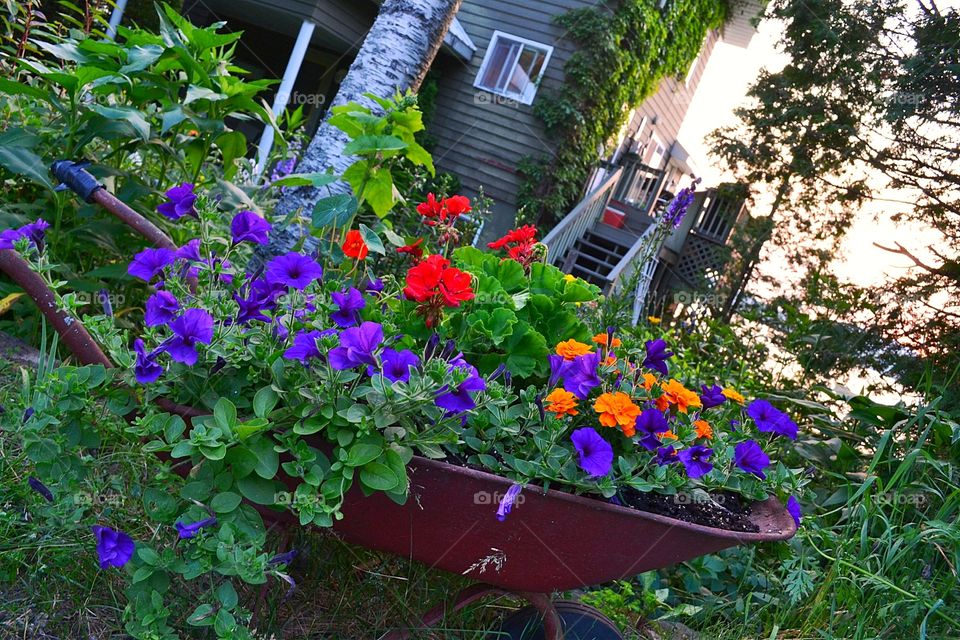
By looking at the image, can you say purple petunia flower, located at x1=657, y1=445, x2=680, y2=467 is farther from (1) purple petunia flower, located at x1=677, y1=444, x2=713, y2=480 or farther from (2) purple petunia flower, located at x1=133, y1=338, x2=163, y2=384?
(2) purple petunia flower, located at x1=133, y1=338, x2=163, y2=384

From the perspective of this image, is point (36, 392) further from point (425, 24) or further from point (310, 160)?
point (425, 24)

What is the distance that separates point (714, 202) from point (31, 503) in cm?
1156

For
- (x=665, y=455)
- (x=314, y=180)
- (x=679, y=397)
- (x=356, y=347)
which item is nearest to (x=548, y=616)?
(x=665, y=455)

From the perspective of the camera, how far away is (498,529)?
129 centimetres

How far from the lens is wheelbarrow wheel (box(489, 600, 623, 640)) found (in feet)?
5.33

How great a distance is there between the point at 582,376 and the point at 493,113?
31.6 ft

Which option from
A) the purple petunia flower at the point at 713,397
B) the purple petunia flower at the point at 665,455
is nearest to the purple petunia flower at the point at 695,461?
the purple petunia flower at the point at 665,455

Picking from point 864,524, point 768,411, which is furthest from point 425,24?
point 864,524

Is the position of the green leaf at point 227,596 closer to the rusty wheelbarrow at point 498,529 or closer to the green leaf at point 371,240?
the rusty wheelbarrow at point 498,529

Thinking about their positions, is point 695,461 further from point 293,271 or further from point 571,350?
point 293,271

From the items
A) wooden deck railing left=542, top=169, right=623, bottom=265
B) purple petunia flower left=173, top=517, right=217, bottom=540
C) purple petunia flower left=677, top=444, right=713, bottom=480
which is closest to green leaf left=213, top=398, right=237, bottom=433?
purple petunia flower left=173, top=517, right=217, bottom=540

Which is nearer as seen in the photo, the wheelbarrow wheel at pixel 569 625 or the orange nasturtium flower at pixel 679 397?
the orange nasturtium flower at pixel 679 397

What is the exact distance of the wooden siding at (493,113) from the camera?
10273 mm

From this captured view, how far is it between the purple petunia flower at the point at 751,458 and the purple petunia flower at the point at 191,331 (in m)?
1.06
